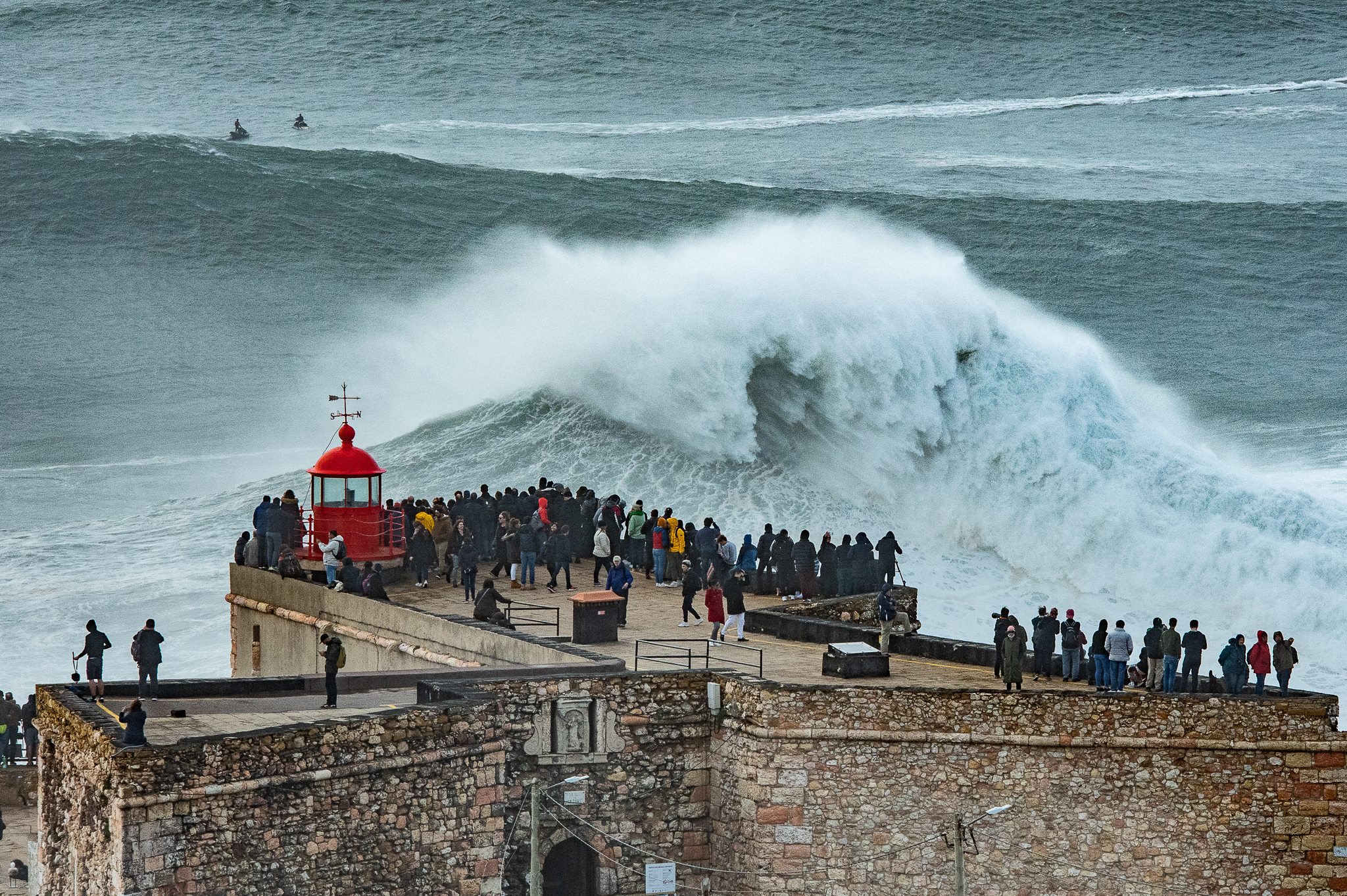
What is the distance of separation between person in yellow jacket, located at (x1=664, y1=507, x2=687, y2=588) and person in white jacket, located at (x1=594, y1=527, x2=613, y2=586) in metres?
0.76

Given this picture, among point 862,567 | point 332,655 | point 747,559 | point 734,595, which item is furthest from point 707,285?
point 332,655

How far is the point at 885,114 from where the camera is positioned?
70312mm

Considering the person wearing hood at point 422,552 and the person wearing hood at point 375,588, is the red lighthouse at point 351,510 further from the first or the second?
the person wearing hood at point 375,588

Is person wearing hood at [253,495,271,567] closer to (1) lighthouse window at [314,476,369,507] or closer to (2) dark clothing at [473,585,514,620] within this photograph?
(1) lighthouse window at [314,476,369,507]

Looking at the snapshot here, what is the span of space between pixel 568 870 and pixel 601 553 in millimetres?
6511

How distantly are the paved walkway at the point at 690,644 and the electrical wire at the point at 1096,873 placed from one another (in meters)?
1.51

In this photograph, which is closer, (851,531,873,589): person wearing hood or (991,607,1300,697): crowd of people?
(991,607,1300,697): crowd of people

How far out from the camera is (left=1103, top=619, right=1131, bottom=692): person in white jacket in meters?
17.3

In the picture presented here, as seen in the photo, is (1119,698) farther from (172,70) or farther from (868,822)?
(172,70)

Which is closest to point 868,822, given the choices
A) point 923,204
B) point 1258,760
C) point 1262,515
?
point 1258,760

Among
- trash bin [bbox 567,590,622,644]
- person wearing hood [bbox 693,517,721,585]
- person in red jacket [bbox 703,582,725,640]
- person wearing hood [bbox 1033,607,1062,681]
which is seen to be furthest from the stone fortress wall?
person wearing hood [bbox 693,517,721,585]

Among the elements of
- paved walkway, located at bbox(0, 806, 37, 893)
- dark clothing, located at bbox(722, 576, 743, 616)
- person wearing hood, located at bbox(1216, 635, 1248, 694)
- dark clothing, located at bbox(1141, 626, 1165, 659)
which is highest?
dark clothing, located at bbox(722, 576, 743, 616)

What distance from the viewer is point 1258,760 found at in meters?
16.5

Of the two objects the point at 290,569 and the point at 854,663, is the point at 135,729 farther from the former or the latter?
the point at 290,569
